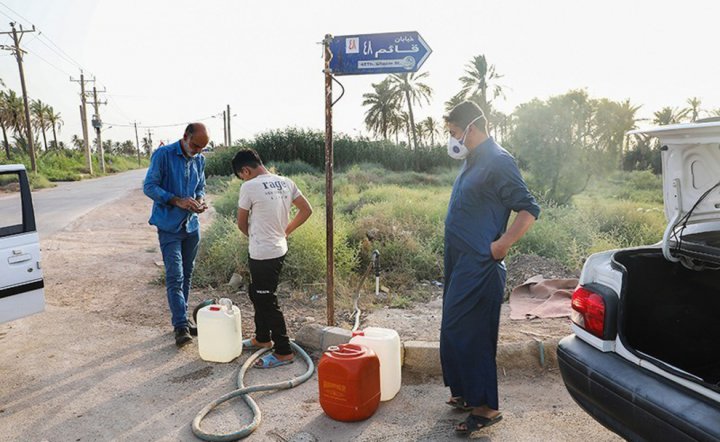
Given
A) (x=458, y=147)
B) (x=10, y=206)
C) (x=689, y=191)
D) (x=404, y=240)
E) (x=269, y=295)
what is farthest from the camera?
(x=10, y=206)

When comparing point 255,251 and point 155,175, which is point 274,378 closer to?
point 255,251

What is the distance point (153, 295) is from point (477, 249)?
14.7 ft

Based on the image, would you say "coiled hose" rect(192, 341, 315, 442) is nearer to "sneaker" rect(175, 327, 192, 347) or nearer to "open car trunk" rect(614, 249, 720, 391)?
"sneaker" rect(175, 327, 192, 347)

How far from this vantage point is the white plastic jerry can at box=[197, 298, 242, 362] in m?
3.98

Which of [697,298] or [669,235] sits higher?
[669,235]

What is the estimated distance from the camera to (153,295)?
19.5 feet

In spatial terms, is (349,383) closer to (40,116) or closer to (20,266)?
(20,266)

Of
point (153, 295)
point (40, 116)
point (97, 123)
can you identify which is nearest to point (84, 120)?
point (97, 123)

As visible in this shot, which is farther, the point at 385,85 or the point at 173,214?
the point at 385,85

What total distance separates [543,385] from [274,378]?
6.60 feet

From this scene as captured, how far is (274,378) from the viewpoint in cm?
381

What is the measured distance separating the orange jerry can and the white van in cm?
238

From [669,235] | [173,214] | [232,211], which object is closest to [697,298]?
[669,235]

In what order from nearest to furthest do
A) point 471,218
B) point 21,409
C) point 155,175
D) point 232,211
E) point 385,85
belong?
point 471,218 → point 21,409 → point 155,175 → point 232,211 → point 385,85
